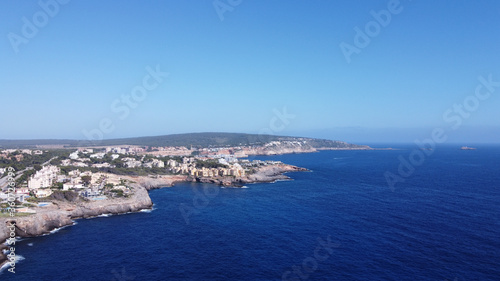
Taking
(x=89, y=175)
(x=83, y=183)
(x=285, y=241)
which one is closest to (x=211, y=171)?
(x=89, y=175)

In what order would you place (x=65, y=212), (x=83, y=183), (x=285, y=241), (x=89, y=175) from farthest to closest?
(x=89, y=175), (x=83, y=183), (x=65, y=212), (x=285, y=241)

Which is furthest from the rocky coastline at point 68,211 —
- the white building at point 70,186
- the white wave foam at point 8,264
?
the white building at point 70,186

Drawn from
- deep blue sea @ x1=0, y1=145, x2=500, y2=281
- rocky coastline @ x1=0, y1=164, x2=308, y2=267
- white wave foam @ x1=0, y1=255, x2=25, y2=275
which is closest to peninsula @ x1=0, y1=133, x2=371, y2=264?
rocky coastline @ x1=0, y1=164, x2=308, y2=267

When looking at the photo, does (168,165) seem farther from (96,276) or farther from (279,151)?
(279,151)

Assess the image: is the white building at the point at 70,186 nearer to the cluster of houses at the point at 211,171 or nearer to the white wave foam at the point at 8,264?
the white wave foam at the point at 8,264

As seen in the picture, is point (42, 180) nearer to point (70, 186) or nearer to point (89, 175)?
point (70, 186)

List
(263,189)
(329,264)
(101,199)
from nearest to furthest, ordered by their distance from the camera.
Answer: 1. (329,264)
2. (101,199)
3. (263,189)

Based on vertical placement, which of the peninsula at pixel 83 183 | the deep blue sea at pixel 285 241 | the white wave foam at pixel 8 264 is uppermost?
the peninsula at pixel 83 183

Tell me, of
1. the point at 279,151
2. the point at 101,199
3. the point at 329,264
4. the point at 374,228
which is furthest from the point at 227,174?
the point at 279,151
